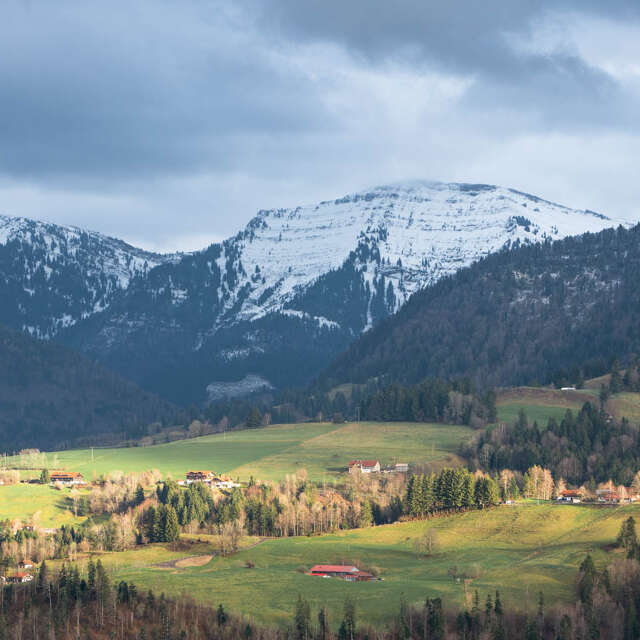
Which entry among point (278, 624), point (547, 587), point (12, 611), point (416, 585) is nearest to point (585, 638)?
point (547, 587)

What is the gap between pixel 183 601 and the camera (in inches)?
6781

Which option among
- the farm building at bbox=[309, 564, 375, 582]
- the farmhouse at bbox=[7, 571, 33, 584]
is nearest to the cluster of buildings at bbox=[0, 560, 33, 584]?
the farmhouse at bbox=[7, 571, 33, 584]

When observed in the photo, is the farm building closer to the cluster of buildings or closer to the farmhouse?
the farmhouse

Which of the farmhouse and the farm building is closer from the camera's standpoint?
the farm building

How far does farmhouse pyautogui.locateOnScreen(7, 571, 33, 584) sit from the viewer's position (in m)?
190

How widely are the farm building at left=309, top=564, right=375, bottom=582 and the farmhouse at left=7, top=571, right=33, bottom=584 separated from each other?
44.5 meters

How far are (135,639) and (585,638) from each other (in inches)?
2401

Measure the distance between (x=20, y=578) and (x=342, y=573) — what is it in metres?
50.7

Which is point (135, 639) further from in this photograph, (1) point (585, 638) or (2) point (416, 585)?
(1) point (585, 638)

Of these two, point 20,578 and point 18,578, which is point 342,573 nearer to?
point 20,578

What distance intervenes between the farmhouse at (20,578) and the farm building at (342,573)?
4455cm

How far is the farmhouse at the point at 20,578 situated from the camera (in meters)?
190

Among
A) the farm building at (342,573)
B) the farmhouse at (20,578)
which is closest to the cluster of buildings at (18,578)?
the farmhouse at (20,578)

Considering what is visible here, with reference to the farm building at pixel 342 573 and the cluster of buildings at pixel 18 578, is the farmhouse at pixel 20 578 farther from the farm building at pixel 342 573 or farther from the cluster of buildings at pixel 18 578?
the farm building at pixel 342 573
